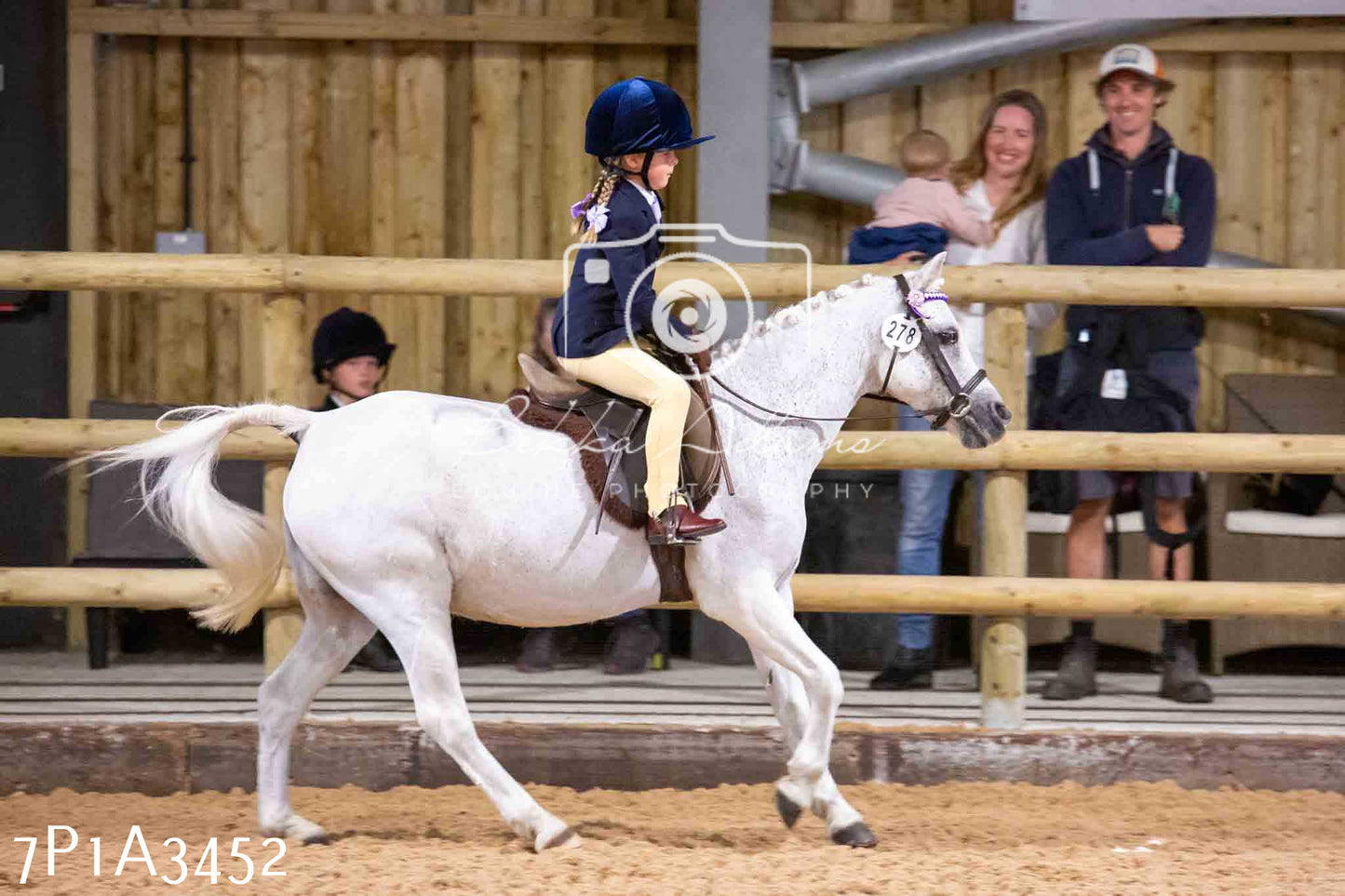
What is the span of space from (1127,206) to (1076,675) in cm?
A: 183

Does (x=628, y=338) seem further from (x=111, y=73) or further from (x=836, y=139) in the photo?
(x=111, y=73)

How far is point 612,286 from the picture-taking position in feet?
14.5

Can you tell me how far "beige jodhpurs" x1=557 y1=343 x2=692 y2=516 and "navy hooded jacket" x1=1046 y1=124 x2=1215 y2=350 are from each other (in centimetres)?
226

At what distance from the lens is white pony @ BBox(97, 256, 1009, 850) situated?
4.43 meters

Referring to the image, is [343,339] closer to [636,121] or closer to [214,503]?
[214,503]

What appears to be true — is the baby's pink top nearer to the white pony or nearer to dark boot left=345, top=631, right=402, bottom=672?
the white pony

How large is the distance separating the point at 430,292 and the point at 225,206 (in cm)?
296

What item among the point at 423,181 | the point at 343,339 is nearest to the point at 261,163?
the point at 423,181

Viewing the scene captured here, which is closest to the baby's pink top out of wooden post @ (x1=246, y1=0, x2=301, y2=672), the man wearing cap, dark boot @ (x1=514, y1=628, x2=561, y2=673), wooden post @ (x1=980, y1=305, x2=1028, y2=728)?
the man wearing cap

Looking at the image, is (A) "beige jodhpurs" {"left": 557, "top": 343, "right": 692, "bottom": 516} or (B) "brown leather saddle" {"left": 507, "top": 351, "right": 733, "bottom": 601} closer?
(A) "beige jodhpurs" {"left": 557, "top": 343, "right": 692, "bottom": 516}

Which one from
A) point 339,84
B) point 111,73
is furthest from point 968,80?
point 111,73

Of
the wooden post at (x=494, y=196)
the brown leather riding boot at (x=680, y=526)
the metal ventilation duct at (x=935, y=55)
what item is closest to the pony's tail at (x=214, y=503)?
the brown leather riding boot at (x=680, y=526)

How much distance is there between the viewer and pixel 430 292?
17.4 feet

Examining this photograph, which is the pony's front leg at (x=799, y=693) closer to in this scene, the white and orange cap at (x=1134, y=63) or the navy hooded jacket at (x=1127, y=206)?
the navy hooded jacket at (x=1127, y=206)
